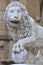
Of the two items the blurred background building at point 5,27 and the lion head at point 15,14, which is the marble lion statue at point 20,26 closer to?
the lion head at point 15,14

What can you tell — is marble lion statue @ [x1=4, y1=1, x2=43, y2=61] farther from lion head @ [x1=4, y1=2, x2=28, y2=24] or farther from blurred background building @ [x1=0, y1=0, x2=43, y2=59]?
blurred background building @ [x1=0, y1=0, x2=43, y2=59]

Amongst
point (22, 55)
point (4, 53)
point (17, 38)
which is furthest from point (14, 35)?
point (4, 53)

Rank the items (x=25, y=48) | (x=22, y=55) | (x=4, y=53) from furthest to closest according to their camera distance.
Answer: (x=4, y=53), (x=25, y=48), (x=22, y=55)

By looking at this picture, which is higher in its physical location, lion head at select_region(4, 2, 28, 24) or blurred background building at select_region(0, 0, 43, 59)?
lion head at select_region(4, 2, 28, 24)

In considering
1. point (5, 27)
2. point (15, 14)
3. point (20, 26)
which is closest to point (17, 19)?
point (15, 14)

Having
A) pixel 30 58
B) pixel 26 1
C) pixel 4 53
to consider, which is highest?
pixel 30 58

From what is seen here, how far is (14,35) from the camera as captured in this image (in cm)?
427

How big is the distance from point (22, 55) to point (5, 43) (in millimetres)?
5094

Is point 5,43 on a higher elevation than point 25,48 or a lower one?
lower

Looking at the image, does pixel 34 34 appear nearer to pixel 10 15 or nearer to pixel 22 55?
pixel 10 15

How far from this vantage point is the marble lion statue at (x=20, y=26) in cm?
405

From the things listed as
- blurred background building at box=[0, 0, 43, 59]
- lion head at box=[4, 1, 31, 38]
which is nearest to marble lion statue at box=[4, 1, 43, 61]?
lion head at box=[4, 1, 31, 38]

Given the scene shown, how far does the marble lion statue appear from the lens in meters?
4.05

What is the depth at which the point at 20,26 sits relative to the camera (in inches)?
165
